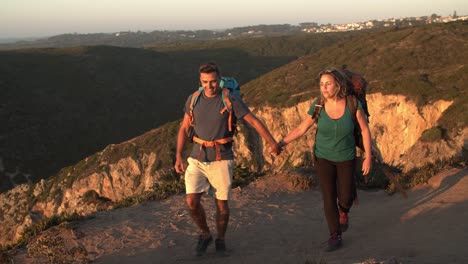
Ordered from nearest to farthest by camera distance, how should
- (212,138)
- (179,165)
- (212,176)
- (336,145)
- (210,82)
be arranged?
(336,145) → (210,82) → (212,138) → (212,176) → (179,165)

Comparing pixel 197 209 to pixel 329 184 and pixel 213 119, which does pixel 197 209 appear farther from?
pixel 329 184

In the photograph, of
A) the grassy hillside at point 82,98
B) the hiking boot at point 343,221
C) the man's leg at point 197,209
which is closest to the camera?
the man's leg at point 197,209

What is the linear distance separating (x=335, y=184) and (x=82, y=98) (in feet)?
218

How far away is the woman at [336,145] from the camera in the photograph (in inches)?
186

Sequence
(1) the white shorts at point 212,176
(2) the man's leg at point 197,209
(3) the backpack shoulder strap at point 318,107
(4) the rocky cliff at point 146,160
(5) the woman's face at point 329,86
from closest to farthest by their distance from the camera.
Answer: (5) the woman's face at point 329,86, (3) the backpack shoulder strap at point 318,107, (1) the white shorts at point 212,176, (2) the man's leg at point 197,209, (4) the rocky cliff at point 146,160

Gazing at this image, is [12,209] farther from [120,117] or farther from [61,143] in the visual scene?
[120,117]

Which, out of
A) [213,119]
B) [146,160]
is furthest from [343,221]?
[146,160]

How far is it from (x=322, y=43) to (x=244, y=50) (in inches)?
1100

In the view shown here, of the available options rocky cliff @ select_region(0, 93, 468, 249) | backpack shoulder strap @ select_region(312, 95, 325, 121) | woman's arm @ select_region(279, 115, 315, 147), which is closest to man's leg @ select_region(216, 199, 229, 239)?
woman's arm @ select_region(279, 115, 315, 147)

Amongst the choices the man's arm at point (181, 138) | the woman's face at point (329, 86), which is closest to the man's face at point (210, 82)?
the man's arm at point (181, 138)

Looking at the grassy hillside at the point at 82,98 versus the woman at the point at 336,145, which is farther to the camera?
the grassy hillside at the point at 82,98

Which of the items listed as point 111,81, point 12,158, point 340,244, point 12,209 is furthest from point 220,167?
point 111,81

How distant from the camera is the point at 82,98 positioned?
6681 centimetres

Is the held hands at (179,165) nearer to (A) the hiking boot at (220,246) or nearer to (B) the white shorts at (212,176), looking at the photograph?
(B) the white shorts at (212,176)
